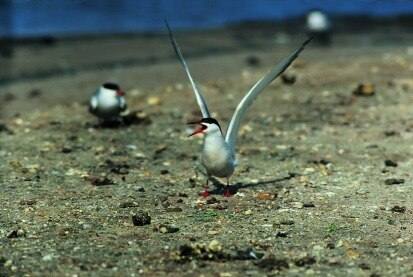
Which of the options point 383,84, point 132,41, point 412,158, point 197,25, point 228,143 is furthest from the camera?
point 197,25

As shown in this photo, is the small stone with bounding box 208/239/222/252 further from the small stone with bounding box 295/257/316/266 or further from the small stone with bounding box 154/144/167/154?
the small stone with bounding box 154/144/167/154

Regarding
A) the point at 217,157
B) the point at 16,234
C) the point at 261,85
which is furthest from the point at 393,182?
the point at 16,234

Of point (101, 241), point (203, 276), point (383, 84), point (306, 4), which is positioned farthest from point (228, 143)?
point (306, 4)

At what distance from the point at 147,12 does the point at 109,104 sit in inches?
830

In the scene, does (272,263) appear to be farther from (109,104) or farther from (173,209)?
(109,104)

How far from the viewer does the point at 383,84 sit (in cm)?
1462

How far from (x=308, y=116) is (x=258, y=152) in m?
2.26

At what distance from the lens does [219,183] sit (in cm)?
943

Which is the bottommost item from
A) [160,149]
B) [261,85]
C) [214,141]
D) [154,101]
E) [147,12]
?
[147,12]

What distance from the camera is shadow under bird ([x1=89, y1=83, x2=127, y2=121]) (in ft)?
39.5

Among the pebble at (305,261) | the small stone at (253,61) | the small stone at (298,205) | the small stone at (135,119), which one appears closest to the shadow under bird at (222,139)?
the small stone at (298,205)

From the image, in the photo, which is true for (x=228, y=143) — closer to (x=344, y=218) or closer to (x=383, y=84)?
(x=344, y=218)

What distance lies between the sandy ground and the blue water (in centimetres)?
1091

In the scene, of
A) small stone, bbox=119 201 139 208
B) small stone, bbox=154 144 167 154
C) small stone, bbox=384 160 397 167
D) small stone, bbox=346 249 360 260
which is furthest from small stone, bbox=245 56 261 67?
small stone, bbox=346 249 360 260
